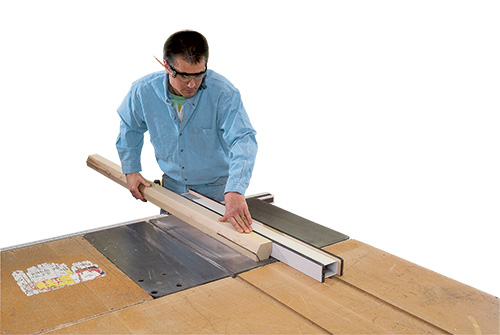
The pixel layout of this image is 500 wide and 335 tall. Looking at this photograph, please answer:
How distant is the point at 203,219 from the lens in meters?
2.89

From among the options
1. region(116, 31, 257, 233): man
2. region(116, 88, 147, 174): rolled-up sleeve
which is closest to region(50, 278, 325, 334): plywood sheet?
region(116, 31, 257, 233): man

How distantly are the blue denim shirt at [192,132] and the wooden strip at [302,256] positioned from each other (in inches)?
13.9

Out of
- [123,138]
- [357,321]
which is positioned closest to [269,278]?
[357,321]

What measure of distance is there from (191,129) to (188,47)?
60cm

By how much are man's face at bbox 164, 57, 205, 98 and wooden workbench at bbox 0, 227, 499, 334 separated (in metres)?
1.08

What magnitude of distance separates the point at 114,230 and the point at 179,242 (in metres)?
0.44

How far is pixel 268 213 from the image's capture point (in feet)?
10.8

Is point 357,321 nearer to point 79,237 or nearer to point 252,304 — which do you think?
point 252,304

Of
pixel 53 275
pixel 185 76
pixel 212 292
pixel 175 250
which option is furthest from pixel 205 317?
pixel 185 76

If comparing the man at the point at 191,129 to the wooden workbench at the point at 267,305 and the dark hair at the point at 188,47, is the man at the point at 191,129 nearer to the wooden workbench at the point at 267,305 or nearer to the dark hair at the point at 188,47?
the dark hair at the point at 188,47

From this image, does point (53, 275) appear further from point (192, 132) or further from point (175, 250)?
point (192, 132)

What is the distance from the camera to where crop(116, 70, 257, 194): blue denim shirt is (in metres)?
2.99

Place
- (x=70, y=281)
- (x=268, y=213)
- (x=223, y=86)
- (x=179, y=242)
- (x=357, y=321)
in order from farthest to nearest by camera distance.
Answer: (x=268, y=213) < (x=223, y=86) < (x=179, y=242) < (x=70, y=281) < (x=357, y=321)

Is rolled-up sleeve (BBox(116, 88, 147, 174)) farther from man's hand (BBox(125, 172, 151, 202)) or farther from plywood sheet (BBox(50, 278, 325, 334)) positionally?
plywood sheet (BBox(50, 278, 325, 334))
